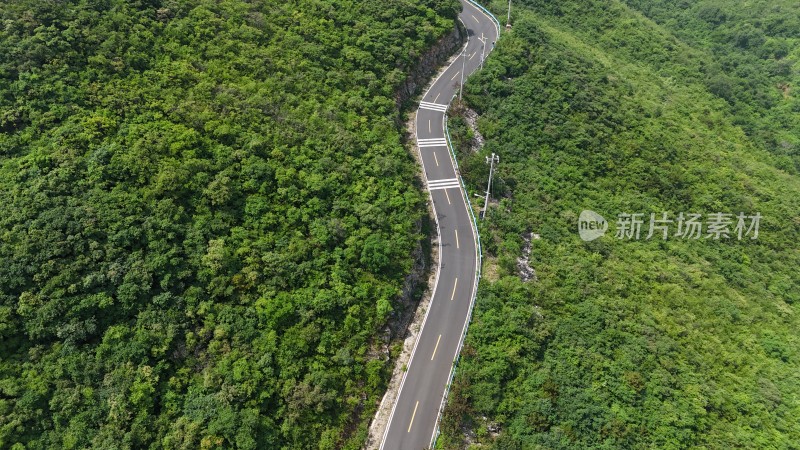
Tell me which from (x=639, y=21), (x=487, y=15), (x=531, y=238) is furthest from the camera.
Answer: (x=639, y=21)

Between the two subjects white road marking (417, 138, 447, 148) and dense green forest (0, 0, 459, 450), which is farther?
white road marking (417, 138, 447, 148)

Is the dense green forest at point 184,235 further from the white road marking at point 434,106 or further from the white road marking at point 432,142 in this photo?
the white road marking at point 434,106

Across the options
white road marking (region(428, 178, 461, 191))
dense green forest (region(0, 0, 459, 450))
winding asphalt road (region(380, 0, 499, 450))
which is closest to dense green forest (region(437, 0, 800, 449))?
winding asphalt road (region(380, 0, 499, 450))

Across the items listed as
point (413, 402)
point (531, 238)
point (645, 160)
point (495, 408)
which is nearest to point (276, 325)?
point (413, 402)

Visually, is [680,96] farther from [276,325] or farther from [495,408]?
[276,325]

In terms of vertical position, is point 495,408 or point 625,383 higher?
point 625,383

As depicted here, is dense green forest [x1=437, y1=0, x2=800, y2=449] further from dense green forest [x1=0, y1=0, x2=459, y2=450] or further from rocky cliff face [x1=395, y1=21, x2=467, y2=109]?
dense green forest [x1=0, y1=0, x2=459, y2=450]

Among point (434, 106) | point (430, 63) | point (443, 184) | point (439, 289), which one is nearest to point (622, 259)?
point (443, 184)
